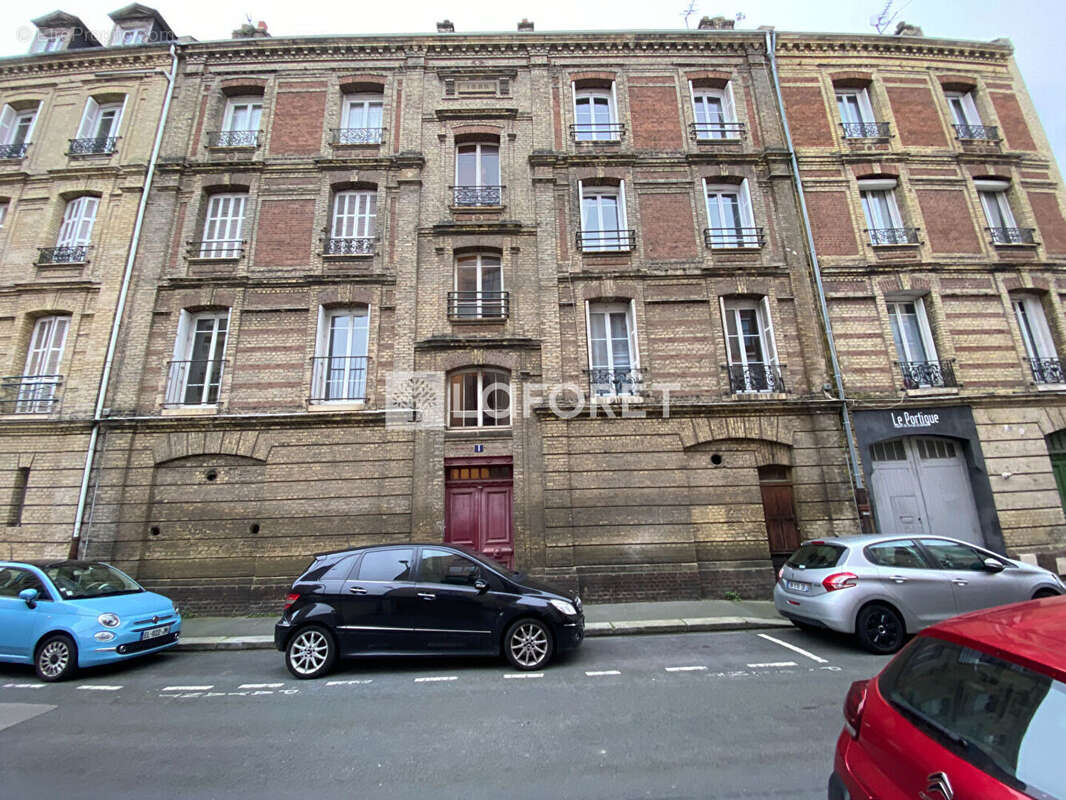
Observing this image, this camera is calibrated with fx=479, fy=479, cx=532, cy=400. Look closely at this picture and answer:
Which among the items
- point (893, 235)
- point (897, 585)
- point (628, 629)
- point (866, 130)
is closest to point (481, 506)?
point (628, 629)

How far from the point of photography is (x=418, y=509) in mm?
10055

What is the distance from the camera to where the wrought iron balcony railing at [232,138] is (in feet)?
41.7

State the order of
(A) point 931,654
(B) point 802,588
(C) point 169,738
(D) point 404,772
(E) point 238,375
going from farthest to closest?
1. (E) point 238,375
2. (B) point 802,588
3. (C) point 169,738
4. (D) point 404,772
5. (A) point 931,654

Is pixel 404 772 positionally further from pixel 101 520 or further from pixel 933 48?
pixel 933 48

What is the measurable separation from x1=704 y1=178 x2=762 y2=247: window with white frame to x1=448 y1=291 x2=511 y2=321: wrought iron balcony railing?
5338 mm

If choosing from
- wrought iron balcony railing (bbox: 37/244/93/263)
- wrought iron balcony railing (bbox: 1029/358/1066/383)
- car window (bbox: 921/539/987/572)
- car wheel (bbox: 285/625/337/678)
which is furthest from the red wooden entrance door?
wrought iron balcony railing (bbox: 1029/358/1066/383)

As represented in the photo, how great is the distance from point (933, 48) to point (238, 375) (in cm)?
2083

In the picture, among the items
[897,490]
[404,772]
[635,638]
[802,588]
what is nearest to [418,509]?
[635,638]

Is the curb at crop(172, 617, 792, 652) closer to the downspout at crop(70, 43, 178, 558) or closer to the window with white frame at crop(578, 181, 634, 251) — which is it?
the downspout at crop(70, 43, 178, 558)

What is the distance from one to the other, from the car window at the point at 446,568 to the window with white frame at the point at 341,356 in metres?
5.33

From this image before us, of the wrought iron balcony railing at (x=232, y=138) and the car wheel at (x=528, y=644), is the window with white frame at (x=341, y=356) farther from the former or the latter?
the car wheel at (x=528, y=644)

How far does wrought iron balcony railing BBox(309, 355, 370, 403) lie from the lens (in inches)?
426

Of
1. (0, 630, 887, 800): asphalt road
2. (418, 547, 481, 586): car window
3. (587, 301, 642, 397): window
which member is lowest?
(0, 630, 887, 800): asphalt road

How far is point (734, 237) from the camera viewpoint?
12102 millimetres
